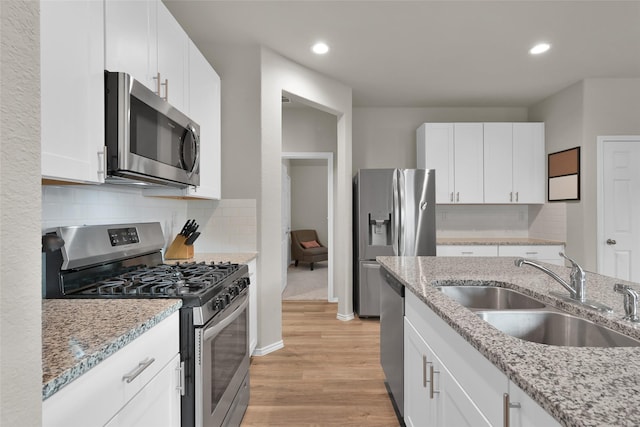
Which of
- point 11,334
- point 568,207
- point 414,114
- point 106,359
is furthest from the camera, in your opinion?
point 414,114

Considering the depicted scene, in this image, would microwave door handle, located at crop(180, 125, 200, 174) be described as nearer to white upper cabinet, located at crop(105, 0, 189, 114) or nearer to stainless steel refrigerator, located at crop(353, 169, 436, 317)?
white upper cabinet, located at crop(105, 0, 189, 114)

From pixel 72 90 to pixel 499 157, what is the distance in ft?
14.7

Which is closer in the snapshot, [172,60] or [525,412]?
[525,412]

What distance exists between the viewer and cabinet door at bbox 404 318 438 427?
4.81 feet

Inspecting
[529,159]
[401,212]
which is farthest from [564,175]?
[401,212]

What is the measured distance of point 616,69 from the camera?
141 inches

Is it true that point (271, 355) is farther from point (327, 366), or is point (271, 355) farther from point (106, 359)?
point (106, 359)

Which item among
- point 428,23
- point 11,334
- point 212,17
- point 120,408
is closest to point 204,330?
point 120,408

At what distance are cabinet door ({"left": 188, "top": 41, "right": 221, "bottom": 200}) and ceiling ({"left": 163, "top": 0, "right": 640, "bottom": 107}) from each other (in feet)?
1.35

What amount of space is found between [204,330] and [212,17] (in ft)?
7.60

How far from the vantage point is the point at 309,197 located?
851 cm

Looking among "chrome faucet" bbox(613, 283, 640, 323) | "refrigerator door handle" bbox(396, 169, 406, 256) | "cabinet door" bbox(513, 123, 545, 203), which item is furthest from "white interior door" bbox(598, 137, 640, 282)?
"chrome faucet" bbox(613, 283, 640, 323)

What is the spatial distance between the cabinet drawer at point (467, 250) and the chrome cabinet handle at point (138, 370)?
3.58 metres

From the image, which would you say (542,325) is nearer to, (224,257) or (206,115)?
(224,257)
